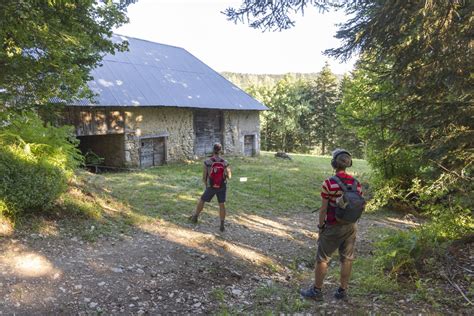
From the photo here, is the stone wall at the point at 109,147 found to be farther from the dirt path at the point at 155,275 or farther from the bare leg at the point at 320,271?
the bare leg at the point at 320,271

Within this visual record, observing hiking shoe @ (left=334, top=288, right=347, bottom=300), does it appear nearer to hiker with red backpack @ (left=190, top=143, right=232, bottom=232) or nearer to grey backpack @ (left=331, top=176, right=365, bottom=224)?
grey backpack @ (left=331, top=176, right=365, bottom=224)

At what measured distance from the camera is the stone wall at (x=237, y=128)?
22.7m

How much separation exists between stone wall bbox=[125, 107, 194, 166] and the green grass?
137 centimetres

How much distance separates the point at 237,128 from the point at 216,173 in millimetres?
16188

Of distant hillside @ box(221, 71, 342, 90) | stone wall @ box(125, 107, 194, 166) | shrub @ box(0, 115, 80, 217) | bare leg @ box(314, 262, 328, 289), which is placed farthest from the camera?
distant hillside @ box(221, 71, 342, 90)

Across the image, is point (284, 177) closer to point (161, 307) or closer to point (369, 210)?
point (369, 210)

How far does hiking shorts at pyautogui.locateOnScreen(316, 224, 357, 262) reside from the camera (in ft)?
14.6

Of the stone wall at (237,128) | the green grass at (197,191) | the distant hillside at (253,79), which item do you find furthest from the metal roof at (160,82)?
the distant hillside at (253,79)

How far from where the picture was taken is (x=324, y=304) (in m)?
4.56

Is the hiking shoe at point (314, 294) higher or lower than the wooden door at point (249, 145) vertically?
lower

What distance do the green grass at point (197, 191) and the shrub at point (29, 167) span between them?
2235mm

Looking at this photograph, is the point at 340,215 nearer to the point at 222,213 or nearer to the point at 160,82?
the point at 222,213

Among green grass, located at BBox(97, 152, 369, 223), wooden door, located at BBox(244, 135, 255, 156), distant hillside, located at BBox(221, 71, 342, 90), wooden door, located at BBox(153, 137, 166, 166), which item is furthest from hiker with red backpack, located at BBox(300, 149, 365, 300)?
distant hillside, located at BBox(221, 71, 342, 90)

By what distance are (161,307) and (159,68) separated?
59.1ft
